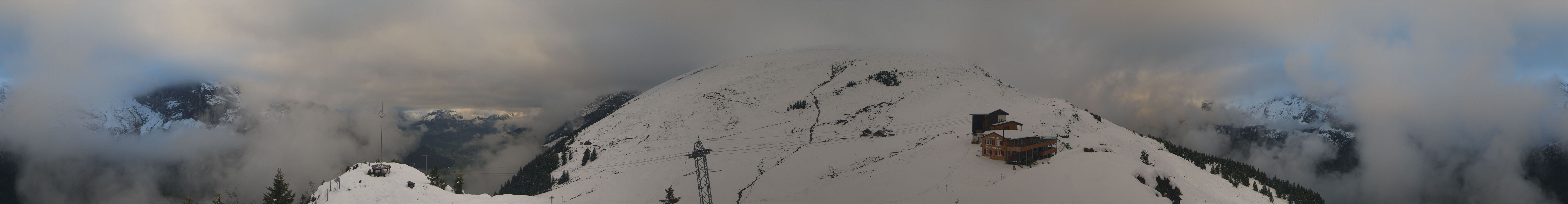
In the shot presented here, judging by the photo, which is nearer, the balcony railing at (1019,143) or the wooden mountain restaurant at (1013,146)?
the balcony railing at (1019,143)

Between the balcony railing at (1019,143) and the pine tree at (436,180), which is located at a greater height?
the balcony railing at (1019,143)

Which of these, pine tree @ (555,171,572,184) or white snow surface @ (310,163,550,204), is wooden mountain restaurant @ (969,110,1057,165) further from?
pine tree @ (555,171,572,184)

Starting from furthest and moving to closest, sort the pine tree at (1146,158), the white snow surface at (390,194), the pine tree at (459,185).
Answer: the pine tree at (459,185), the pine tree at (1146,158), the white snow surface at (390,194)

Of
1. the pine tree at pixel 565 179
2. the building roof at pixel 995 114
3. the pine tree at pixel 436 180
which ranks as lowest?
the pine tree at pixel 565 179

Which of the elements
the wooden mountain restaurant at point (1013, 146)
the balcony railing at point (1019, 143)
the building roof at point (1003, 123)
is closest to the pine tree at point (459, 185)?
the wooden mountain restaurant at point (1013, 146)

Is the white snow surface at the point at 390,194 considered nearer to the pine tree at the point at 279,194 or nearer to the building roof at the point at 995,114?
the pine tree at the point at 279,194

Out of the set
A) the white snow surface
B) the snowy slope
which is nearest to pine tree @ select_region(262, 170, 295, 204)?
the white snow surface
